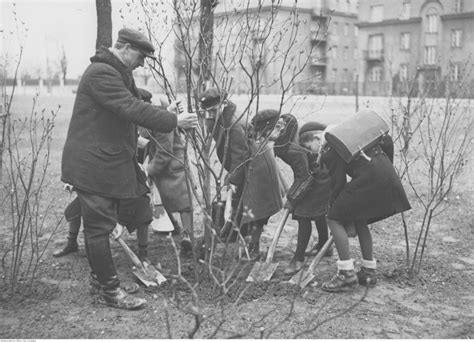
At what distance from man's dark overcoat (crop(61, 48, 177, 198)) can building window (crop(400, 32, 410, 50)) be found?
3946 centimetres

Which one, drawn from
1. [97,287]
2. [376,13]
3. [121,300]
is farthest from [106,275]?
[376,13]

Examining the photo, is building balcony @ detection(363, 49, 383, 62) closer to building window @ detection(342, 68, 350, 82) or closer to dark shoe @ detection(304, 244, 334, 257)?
building window @ detection(342, 68, 350, 82)

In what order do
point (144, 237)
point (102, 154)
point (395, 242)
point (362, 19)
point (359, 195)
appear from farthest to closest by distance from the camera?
point (362, 19), point (395, 242), point (144, 237), point (359, 195), point (102, 154)

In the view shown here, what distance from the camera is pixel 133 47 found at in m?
3.58

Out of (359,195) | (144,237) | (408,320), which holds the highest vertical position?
(359,195)

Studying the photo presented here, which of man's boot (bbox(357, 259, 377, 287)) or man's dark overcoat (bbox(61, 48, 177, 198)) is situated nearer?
man's dark overcoat (bbox(61, 48, 177, 198))

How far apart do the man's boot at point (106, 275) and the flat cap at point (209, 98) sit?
4.12 ft

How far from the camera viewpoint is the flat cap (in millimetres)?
4113

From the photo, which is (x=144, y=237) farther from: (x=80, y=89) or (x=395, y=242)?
(x=395, y=242)

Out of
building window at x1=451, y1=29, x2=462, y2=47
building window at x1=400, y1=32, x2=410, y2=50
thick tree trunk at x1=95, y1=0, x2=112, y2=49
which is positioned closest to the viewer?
thick tree trunk at x1=95, y1=0, x2=112, y2=49

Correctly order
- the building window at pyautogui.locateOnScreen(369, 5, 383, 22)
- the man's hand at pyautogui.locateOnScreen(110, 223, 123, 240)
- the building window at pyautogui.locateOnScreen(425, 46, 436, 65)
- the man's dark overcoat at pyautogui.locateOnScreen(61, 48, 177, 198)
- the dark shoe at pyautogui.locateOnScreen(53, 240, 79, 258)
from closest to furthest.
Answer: the man's dark overcoat at pyautogui.locateOnScreen(61, 48, 177, 198) → the man's hand at pyautogui.locateOnScreen(110, 223, 123, 240) → the dark shoe at pyautogui.locateOnScreen(53, 240, 79, 258) → the building window at pyautogui.locateOnScreen(425, 46, 436, 65) → the building window at pyautogui.locateOnScreen(369, 5, 383, 22)

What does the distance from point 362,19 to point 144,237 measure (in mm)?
41822

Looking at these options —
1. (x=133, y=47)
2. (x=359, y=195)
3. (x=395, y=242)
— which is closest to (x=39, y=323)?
(x=133, y=47)

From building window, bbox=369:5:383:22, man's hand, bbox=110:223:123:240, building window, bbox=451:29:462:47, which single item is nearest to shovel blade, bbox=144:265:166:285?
man's hand, bbox=110:223:123:240
